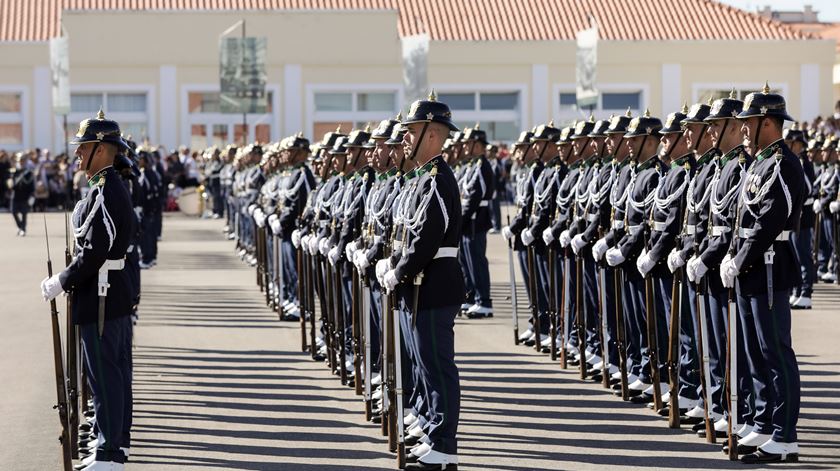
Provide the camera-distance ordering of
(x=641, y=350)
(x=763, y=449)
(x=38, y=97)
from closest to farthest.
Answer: (x=763, y=449) < (x=641, y=350) < (x=38, y=97)

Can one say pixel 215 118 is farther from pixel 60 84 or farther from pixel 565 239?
pixel 565 239

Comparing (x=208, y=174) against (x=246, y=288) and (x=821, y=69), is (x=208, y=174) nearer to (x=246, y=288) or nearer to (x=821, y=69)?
(x=246, y=288)

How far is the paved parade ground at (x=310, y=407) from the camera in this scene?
9.98m

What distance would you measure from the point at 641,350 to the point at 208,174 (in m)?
32.9

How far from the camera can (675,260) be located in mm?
10688

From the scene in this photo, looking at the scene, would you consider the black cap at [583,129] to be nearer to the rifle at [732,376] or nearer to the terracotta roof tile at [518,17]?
the rifle at [732,376]

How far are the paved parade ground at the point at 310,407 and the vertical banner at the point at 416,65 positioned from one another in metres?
18.0

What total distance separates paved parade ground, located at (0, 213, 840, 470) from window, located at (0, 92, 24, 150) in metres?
37.3

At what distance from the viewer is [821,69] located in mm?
57594

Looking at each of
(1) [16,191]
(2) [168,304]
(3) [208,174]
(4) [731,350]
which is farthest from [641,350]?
(3) [208,174]

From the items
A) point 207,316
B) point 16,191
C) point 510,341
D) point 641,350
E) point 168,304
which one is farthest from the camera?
point 16,191

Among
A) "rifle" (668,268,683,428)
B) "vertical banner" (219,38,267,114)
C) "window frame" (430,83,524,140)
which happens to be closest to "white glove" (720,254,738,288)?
"rifle" (668,268,683,428)

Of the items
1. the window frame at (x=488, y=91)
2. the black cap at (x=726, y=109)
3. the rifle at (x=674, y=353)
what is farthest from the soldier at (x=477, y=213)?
the window frame at (x=488, y=91)

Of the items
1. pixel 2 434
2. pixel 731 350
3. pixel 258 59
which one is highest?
pixel 258 59
